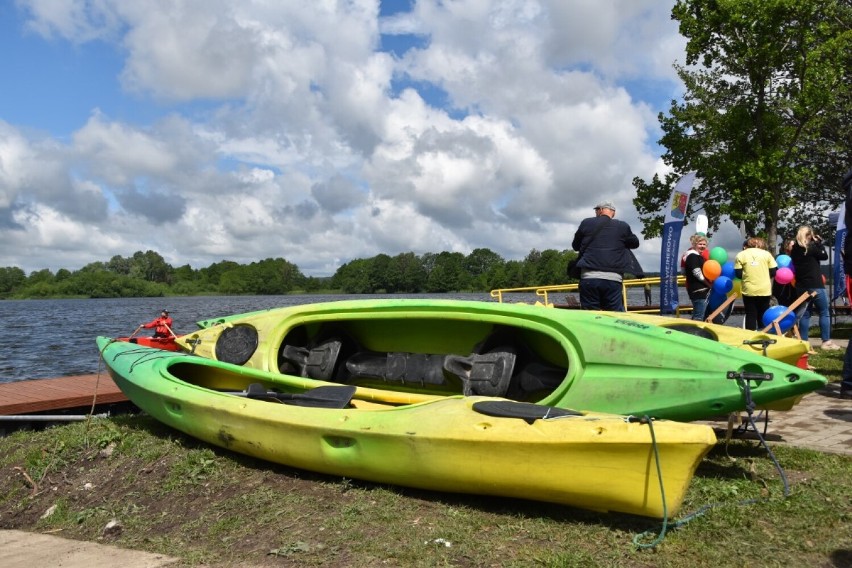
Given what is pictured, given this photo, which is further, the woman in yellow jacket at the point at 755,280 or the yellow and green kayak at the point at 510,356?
the woman in yellow jacket at the point at 755,280

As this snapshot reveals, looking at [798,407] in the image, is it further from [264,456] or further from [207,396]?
[207,396]

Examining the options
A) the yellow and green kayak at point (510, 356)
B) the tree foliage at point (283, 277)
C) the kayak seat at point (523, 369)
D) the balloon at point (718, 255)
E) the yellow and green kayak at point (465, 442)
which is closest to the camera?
the yellow and green kayak at point (465, 442)

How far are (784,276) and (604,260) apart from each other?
4413 mm

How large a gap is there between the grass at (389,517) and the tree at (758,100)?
12.8 metres

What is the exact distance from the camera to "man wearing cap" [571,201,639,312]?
7035 mm

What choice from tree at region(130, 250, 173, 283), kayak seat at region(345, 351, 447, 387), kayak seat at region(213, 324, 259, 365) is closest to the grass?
kayak seat at region(213, 324, 259, 365)

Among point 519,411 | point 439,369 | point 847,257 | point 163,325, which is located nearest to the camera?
point 519,411

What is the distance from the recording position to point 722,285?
9.97 metres

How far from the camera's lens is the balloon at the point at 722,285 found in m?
9.98

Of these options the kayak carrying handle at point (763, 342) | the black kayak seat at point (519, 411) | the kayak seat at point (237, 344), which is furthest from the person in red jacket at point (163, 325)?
the kayak carrying handle at point (763, 342)

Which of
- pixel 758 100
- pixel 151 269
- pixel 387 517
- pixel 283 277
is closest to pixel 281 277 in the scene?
pixel 283 277

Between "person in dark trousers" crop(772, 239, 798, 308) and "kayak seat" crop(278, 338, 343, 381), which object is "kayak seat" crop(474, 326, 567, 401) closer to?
"kayak seat" crop(278, 338, 343, 381)

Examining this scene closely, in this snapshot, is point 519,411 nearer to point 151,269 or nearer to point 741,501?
point 741,501

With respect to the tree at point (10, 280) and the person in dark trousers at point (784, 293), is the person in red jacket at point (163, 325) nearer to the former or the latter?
the person in dark trousers at point (784, 293)
